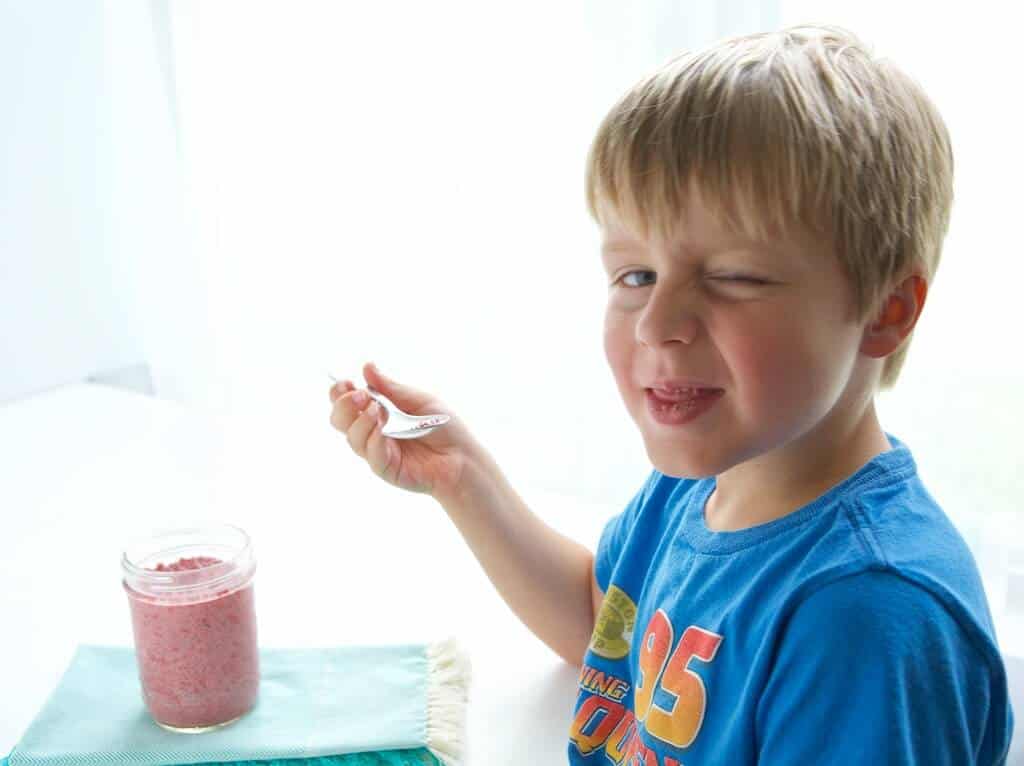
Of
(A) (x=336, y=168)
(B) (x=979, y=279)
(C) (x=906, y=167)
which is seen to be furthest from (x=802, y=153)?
(A) (x=336, y=168)

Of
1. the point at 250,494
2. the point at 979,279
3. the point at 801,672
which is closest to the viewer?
the point at 801,672

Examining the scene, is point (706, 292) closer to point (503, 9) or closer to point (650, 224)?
point (650, 224)

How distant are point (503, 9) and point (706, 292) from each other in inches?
42.4

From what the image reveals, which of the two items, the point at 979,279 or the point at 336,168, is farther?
the point at 336,168

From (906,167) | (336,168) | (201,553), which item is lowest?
(201,553)

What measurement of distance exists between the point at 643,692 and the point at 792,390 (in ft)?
0.74

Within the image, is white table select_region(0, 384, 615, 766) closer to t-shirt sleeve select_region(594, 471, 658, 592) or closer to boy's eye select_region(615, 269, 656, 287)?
t-shirt sleeve select_region(594, 471, 658, 592)

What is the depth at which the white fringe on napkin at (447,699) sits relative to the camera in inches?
31.0

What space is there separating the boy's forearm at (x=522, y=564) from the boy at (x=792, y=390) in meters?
0.18

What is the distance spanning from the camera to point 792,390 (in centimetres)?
63

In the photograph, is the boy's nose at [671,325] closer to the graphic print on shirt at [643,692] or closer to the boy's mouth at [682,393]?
the boy's mouth at [682,393]

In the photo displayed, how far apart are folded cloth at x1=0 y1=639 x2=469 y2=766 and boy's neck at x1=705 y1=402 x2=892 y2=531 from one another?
0.26 meters

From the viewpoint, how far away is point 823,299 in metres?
0.63

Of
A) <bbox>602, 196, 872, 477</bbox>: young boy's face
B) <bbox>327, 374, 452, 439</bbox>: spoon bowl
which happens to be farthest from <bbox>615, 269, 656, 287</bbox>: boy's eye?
<bbox>327, 374, 452, 439</bbox>: spoon bowl
